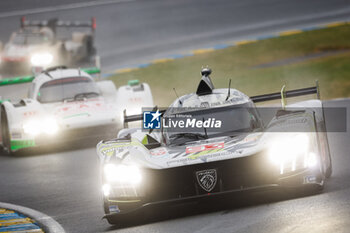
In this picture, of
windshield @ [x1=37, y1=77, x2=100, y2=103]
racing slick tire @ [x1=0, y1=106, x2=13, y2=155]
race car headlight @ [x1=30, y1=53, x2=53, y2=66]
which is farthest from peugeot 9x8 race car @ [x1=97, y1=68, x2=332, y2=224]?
race car headlight @ [x1=30, y1=53, x2=53, y2=66]

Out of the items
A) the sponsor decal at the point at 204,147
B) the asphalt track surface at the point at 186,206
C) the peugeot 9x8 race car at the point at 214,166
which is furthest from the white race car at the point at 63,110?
the sponsor decal at the point at 204,147

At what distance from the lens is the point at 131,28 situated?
32438 mm

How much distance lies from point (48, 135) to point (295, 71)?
330 inches

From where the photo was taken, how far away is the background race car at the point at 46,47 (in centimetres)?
2469

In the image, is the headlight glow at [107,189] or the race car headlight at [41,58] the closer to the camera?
the headlight glow at [107,189]

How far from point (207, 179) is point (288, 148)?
88 cm

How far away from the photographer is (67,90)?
16250 mm

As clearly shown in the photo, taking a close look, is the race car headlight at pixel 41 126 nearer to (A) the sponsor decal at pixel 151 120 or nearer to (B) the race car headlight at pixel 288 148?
(A) the sponsor decal at pixel 151 120

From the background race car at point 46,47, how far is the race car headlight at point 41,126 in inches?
362

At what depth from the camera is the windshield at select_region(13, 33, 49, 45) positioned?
82.8 ft

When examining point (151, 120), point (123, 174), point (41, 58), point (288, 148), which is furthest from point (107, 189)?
point (41, 58)

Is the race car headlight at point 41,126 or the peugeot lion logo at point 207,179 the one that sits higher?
the race car headlight at point 41,126

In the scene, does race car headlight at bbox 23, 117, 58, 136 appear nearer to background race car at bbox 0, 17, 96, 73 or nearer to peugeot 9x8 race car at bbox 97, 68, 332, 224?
peugeot 9x8 race car at bbox 97, 68, 332, 224

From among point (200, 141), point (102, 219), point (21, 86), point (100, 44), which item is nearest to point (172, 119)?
point (200, 141)
